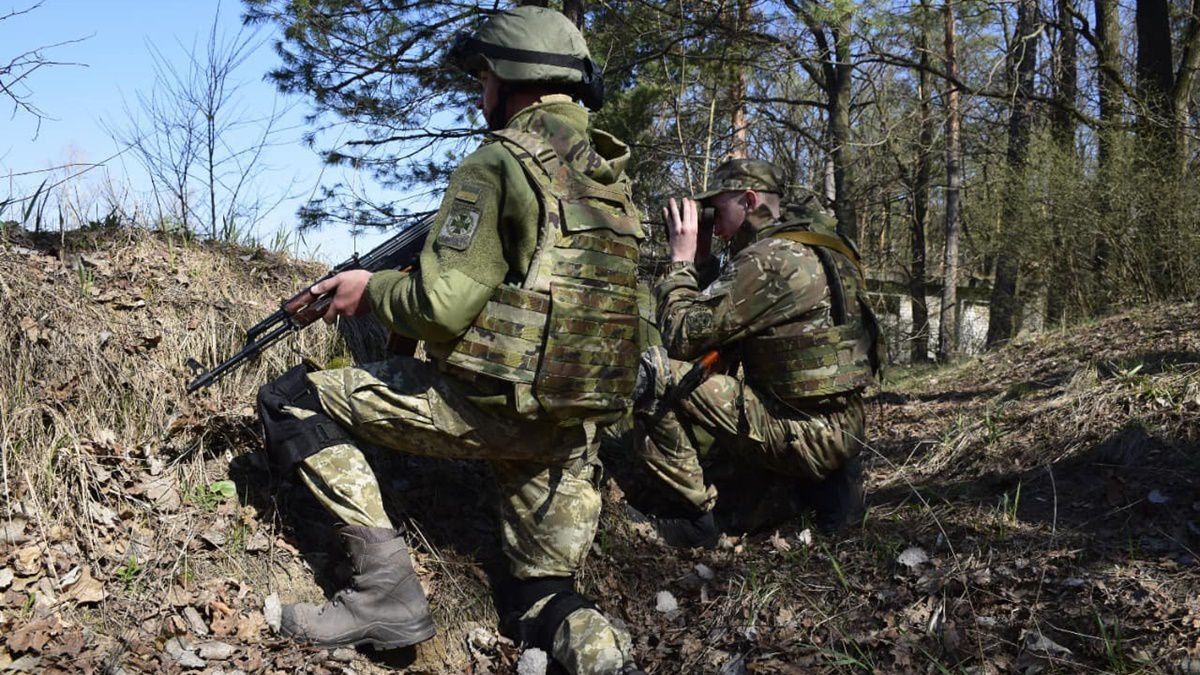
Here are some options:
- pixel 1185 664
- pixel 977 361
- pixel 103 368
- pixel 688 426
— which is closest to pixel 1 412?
pixel 103 368

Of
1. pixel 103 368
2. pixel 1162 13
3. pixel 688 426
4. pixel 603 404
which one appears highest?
pixel 1162 13

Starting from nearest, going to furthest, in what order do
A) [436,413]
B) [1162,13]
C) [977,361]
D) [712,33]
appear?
[436,413]
[712,33]
[977,361]
[1162,13]

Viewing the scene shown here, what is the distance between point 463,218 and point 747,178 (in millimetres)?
2214

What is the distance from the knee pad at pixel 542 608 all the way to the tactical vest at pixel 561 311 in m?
0.68

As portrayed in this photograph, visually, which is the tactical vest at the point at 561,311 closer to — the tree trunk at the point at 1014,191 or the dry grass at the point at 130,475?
the dry grass at the point at 130,475

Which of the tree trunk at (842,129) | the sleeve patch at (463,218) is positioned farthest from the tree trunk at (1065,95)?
the sleeve patch at (463,218)

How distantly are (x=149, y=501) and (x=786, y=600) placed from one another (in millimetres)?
2553

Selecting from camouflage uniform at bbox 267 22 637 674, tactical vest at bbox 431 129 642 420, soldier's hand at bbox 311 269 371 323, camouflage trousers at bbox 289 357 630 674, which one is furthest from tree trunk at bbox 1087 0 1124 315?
soldier's hand at bbox 311 269 371 323

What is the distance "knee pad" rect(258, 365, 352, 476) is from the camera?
129 inches

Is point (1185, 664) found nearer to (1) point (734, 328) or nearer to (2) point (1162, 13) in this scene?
(1) point (734, 328)

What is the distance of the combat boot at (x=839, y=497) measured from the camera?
14.8 ft

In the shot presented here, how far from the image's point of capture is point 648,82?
8594 millimetres

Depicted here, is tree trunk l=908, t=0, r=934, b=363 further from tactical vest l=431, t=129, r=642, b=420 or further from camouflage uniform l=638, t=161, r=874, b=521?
tactical vest l=431, t=129, r=642, b=420

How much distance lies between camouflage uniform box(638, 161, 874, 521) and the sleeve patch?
161 cm
